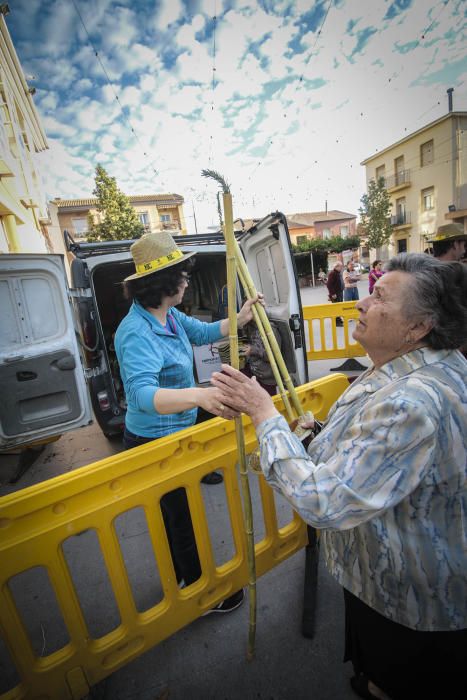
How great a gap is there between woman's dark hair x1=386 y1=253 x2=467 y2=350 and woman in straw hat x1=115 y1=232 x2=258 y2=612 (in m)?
0.81

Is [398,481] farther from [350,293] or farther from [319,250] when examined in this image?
[319,250]

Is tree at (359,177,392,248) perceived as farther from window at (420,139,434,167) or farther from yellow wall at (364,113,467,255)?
window at (420,139,434,167)

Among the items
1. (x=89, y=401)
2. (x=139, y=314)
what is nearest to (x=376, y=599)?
(x=139, y=314)

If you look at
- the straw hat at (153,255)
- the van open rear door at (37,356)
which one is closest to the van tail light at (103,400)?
the van open rear door at (37,356)

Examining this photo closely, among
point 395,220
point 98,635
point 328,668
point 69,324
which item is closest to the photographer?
point 328,668

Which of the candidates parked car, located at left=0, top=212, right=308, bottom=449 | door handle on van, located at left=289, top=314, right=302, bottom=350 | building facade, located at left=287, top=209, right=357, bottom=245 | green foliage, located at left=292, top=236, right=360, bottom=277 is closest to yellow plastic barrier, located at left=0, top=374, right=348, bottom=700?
door handle on van, located at left=289, top=314, right=302, bottom=350

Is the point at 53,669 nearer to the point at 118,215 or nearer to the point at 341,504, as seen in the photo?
the point at 341,504

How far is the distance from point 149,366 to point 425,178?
3487 cm

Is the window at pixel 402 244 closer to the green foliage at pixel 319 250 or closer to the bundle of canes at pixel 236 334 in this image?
the green foliage at pixel 319 250

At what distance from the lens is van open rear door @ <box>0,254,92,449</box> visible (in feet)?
10.9

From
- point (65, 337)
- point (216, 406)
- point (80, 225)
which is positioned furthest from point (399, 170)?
point (216, 406)

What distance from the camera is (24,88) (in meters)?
14.1

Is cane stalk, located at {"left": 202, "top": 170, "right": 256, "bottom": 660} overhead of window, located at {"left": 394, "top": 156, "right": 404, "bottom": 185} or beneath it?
beneath

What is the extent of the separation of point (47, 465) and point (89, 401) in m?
1.00
